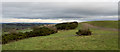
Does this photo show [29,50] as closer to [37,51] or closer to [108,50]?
[37,51]

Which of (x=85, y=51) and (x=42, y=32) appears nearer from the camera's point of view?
(x=85, y=51)

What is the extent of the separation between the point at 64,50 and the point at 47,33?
913cm

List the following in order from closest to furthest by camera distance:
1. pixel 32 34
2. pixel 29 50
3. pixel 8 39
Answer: pixel 29 50 < pixel 8 39 < pixel 32 34

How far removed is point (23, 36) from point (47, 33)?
3.67 meters

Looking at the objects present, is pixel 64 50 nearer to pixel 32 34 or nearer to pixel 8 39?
pixel 8 39

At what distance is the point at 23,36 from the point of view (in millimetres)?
13266

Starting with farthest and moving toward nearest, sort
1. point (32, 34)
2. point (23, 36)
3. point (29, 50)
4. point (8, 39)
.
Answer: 1. point (32, 34)
2. point (23, 36)
3. point (8, 39)
4. point (29, 50)

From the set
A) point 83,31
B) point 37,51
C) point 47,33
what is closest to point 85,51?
point 37,51

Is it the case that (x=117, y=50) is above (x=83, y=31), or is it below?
below

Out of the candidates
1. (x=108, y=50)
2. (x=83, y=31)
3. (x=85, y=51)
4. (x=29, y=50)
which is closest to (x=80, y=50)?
(x=85, y=51)

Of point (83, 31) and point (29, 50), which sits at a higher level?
point (83, 31)

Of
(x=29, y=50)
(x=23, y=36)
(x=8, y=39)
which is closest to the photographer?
(x=29, y=50)

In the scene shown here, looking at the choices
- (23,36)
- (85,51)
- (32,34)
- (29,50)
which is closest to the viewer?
(85,51)

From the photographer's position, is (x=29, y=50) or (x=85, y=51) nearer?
(x=85, y=51)
